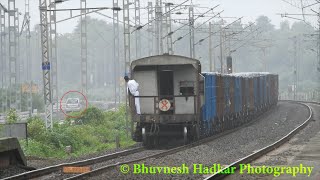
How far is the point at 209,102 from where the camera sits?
22.6 m

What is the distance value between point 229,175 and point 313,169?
1.95 metres

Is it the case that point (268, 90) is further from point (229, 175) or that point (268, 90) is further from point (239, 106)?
point (229, 175)

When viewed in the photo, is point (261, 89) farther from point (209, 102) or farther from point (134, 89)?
point (134, 89)

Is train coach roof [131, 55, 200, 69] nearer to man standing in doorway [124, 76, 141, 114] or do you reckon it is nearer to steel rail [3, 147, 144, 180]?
man standing in doorway [124, 76, 141, 114]

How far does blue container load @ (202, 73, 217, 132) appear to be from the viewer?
→ 2182 cm

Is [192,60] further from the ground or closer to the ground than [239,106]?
further from the ground

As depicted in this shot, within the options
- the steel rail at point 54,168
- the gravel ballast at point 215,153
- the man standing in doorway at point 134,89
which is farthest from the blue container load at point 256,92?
the steel rail at point 54,168

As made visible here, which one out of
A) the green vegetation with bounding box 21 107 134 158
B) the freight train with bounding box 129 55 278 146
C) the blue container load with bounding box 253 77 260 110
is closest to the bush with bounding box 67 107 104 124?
the green vegetation with bounding box 21 107 134 158

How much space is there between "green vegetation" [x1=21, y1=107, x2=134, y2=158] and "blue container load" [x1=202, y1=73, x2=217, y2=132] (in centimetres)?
346

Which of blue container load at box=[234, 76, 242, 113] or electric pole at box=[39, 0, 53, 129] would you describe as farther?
blue container load at box=[234, 76, 242, 113]

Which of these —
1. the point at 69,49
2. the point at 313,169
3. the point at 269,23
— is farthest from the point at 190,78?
the point at 269,23

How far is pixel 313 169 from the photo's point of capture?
1296 centimetres

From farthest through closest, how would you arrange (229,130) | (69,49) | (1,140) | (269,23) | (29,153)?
(269,23), (69,49), (229,130), (29,153), (1,140)

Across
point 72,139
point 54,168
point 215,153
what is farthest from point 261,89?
point 54,168
